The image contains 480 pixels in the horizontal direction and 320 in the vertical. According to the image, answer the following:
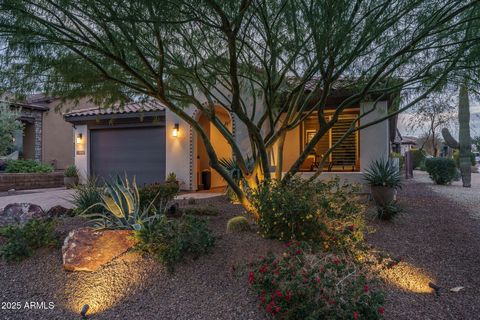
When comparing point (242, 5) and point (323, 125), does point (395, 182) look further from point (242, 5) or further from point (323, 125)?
point (242, 5)

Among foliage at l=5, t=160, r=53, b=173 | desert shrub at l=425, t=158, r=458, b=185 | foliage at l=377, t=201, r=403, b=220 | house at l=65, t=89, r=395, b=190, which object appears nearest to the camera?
foliage at l=377, t=201, r=403, b=220

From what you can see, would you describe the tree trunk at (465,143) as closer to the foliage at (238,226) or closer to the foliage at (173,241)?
the foliage at (238,226)

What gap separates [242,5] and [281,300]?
10.5ft

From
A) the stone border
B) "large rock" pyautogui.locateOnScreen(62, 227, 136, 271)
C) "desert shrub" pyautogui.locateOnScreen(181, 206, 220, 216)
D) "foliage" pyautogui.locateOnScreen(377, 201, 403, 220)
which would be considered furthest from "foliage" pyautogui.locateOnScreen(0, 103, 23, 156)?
"foliage" pyautogui.locateOnScreen(377, 201, 403, 220)

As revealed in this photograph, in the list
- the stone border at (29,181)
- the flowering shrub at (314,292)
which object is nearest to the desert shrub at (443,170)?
the flowering shrub at (314,292)

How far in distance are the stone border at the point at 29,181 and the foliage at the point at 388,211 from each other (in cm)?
1423

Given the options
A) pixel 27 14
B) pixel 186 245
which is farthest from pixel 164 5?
pixel 186 245

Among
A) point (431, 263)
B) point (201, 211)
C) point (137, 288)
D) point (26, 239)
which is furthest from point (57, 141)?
point (431, 263)

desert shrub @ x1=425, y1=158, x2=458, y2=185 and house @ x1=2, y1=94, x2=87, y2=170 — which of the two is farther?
house @ x1=2, y1=94, x2=87, y2=170

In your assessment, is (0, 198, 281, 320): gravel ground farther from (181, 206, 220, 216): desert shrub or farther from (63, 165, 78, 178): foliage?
(63, 165, 78, 178): foliage

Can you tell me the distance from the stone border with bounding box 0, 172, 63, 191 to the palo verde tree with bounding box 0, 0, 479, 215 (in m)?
9.74

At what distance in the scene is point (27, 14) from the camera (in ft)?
13.1

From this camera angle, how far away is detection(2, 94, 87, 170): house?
63.4 ft

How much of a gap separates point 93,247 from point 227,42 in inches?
144
